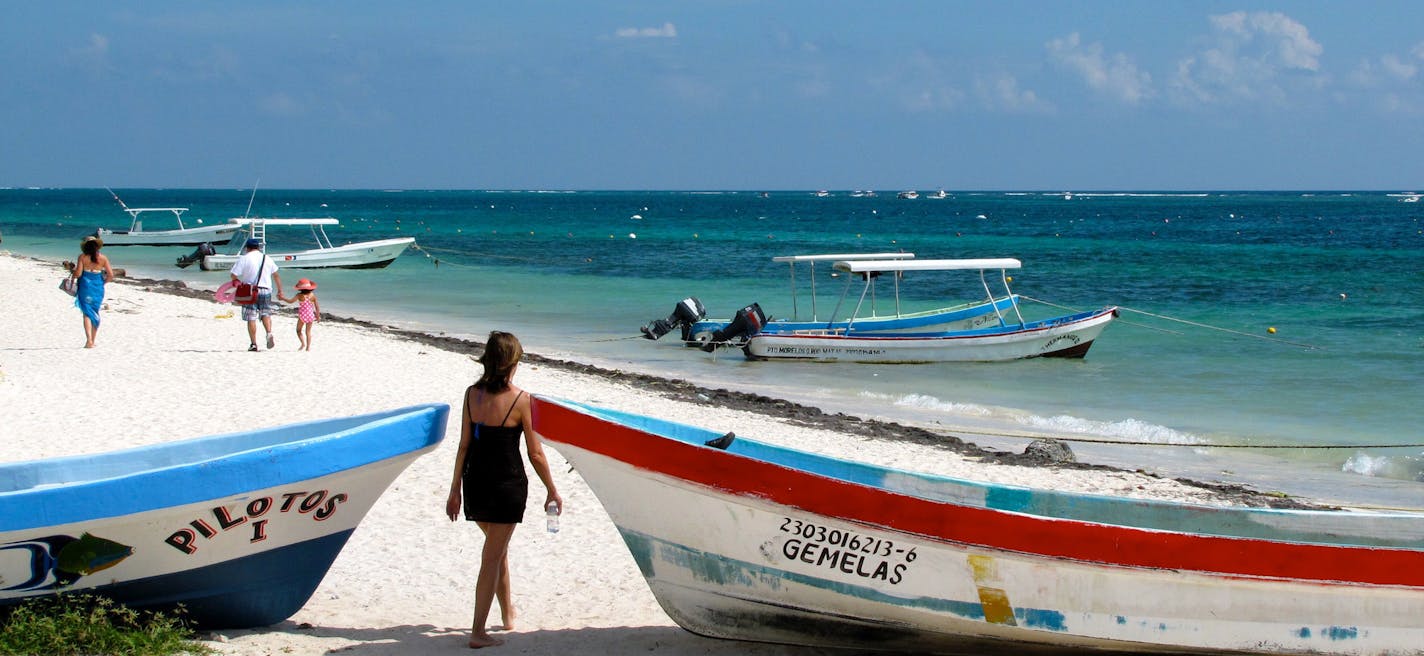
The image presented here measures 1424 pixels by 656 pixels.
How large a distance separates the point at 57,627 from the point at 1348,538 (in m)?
6.03

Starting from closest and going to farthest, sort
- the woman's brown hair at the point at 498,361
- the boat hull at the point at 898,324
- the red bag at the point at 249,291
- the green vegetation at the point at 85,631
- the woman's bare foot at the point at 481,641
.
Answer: the green vegetation at the point at 85,631, the woman's brown hair at the point at 498,361, the woman's bare foot at the point at 481,641, the red bag at the point at 249,291, the boat hull at the point at 898,324

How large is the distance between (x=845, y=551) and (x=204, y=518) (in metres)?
2.85

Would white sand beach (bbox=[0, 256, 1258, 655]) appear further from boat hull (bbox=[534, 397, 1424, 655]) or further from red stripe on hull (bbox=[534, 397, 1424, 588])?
red stripe on hull (bbox=[534, 397, 1424, 588])

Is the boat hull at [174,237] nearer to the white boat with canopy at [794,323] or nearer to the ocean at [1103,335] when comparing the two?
the ocean at [1103,335]

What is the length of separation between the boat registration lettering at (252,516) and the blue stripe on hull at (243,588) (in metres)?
0.16

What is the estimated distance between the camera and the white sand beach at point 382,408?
5855mm

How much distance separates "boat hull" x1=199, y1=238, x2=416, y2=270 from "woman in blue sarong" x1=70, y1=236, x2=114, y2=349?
20.3 meters

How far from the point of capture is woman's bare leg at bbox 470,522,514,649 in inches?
208

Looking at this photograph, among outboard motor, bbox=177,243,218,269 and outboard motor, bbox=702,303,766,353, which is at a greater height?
outboard motor, bbox=177,243,218,269

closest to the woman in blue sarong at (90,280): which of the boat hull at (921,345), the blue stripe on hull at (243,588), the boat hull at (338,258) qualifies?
the blue stripe on hull at (243,588)

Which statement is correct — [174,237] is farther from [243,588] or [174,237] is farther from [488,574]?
[488,574]

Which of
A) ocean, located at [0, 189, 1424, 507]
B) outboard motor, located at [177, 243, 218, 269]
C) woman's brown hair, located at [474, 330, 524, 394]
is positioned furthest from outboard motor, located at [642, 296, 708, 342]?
outboard motor, located at [177, 243, 218, 269]

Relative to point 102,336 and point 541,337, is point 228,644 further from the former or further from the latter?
point 541,337

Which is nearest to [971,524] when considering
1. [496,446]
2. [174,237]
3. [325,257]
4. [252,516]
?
[496,446]
